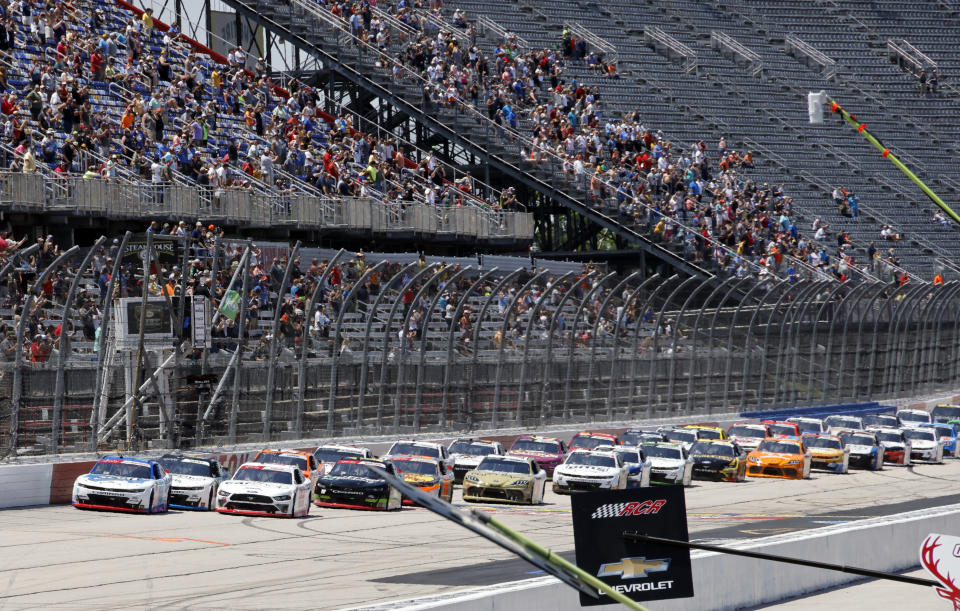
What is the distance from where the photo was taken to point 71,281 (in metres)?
23.1

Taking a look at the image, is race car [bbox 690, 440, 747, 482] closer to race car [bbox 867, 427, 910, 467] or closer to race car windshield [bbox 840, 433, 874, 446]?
race car windshield [bbox 840, 433, 874, 446]

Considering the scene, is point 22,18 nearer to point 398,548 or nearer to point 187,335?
point 187,335

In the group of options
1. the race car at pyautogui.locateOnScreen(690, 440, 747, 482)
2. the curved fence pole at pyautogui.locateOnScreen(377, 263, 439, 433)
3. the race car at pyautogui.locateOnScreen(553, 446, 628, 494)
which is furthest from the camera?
the race car at pyautogui.locateOnScreen(690, 440, 747, 482)

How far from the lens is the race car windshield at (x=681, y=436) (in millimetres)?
33062

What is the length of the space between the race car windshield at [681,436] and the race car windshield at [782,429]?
302 cm

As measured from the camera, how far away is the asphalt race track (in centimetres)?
1527

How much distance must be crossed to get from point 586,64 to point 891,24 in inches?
777

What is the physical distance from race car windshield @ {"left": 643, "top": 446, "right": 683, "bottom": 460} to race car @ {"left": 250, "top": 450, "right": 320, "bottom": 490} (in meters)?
7.87

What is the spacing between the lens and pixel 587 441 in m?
31.0

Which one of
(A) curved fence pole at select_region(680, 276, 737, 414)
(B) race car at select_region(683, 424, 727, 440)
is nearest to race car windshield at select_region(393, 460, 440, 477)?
(B) race car at select_region(683, 424, 727, 440)

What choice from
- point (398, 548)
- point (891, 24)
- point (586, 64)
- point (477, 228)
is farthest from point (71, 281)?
point (891, 24)

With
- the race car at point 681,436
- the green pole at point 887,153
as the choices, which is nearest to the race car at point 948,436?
the race car at point 681,436

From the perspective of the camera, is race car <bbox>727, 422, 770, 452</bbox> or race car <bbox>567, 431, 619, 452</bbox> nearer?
race car <bbox>567, 431, 619, 452</bbox>

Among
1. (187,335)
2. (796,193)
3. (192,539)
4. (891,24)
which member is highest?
(891,24)
